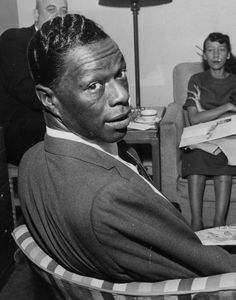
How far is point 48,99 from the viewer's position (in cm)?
98

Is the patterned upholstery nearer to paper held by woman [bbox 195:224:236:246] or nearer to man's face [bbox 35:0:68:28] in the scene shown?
paper held by woman [bbox 195:224:236:246]

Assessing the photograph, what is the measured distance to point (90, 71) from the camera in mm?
931

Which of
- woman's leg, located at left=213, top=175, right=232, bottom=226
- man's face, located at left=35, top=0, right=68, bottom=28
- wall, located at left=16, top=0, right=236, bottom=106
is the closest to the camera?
woman's leg, located at left=213, top=175, right=232, bottom=226

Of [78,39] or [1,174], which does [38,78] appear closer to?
[78,39]

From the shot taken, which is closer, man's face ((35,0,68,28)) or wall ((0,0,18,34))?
man's face ((35,0,68,28))

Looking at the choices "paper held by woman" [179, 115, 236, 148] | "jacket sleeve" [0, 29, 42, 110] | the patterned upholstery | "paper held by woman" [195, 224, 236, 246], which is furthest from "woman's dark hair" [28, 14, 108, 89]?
"paper held by woman" [179, 115, 236, 148]

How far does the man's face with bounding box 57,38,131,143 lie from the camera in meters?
0.93

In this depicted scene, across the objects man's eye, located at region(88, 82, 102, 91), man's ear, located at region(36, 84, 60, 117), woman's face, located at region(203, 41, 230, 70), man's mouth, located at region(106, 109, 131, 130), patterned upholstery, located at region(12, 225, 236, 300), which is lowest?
woman's face, located at region(203, 41, 230, 70)

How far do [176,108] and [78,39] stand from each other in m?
2.36

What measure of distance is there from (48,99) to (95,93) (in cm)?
10

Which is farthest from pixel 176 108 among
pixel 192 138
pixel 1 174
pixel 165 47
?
pixel 1 174

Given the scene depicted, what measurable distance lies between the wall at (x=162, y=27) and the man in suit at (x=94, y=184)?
2.73m

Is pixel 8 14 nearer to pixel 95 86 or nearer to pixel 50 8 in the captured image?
pixel 50 8

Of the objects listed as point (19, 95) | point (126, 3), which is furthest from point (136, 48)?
point (19, 95)
